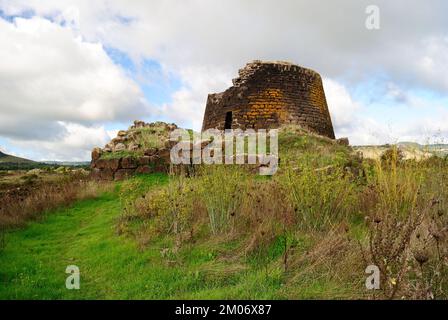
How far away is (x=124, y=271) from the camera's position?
4.55m

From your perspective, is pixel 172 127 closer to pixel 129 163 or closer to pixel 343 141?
pixel 129 163

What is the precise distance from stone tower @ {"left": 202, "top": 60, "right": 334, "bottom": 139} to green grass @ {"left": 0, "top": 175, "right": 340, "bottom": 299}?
11280 mm

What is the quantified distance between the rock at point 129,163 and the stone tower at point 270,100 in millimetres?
6035

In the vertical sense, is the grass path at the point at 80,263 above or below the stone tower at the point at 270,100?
below

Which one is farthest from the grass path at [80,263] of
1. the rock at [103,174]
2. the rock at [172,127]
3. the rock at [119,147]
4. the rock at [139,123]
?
the rock at [139,123]

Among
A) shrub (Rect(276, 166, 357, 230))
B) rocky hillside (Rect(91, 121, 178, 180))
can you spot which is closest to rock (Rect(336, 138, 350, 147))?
rocky hillside (Rect(91, 121, 178, 180))

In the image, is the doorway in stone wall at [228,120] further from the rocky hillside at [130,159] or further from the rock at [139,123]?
the rocky hillside at [130,159]

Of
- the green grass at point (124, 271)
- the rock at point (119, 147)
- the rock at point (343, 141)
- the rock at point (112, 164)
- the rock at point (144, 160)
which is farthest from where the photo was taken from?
the rock at point (343, 141)

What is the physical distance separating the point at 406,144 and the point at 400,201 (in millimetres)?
1466

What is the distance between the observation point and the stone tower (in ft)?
55.8

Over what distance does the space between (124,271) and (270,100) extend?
45.0 ft

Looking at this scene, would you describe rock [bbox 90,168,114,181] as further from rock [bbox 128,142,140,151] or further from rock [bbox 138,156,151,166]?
rock [bbox 128,142,140,151]

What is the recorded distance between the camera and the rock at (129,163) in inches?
493

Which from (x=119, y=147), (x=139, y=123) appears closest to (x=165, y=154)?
(x=119, y=147)
